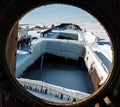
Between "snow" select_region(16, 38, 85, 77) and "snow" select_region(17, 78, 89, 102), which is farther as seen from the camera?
"snow" select_region(16, 38, 85, 77)

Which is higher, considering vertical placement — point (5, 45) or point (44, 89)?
point (5, 45)

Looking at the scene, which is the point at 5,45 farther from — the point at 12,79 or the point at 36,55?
the point at 36,55

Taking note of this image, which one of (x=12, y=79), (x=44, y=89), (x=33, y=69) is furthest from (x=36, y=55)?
(x=12, y=79)

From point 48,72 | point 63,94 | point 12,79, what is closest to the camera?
point 12,79

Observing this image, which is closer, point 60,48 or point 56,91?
A: point 56,91

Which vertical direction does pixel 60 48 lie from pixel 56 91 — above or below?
above

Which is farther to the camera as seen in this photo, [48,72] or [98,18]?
[48,72]

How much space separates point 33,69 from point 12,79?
8.76 m

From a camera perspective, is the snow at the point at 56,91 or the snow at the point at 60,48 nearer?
the snow at the point at 56,91

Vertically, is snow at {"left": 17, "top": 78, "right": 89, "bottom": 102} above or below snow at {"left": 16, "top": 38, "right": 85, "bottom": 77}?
below

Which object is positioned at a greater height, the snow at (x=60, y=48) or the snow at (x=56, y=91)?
the snow at (x=60, y=48)

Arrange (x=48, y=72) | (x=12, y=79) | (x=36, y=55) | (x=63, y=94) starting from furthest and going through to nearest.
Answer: (x=36, y=55), (x=48, y=72), (x=63, y=94), (x=12, y=79)

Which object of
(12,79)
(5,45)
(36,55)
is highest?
(5,45)

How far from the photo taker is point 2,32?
1.06 m
